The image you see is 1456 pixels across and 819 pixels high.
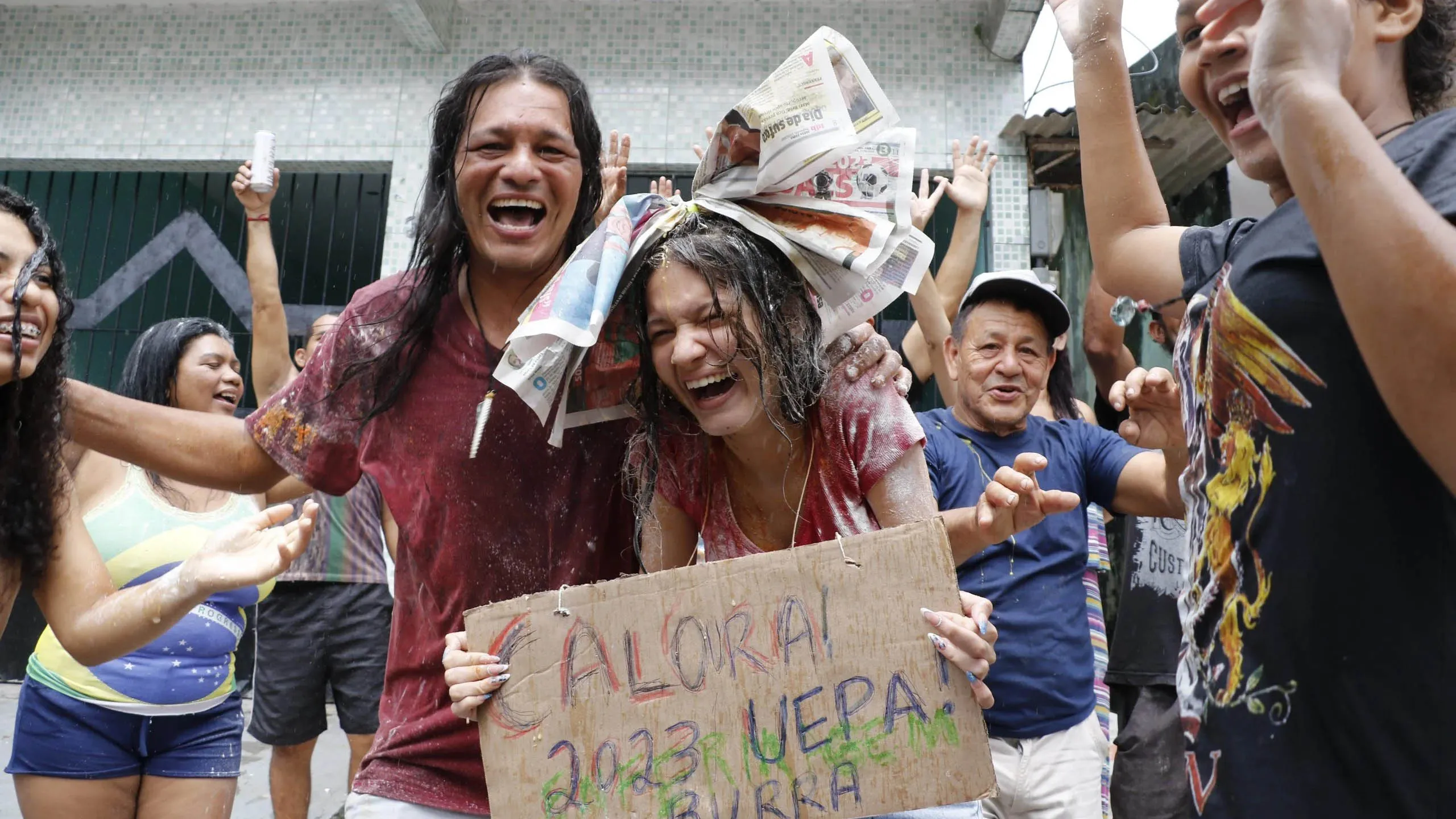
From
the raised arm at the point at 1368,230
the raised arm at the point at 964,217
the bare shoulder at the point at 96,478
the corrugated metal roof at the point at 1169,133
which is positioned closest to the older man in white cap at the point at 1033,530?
the raised arm at the point at 964,217

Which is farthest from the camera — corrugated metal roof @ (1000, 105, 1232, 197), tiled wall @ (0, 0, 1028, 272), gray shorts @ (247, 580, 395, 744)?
tiled wall @ (0, 0, 1028, 272)

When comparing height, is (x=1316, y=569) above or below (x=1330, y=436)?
below

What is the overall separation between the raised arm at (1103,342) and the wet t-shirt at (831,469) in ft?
7.31

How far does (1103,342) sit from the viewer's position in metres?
4.19

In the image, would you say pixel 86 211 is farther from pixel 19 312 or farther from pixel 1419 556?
pixel 1419 556

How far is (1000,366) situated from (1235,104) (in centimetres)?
192

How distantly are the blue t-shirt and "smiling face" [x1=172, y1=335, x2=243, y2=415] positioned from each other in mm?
2645

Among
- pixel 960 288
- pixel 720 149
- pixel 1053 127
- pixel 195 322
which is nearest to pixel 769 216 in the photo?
pixel 720 149

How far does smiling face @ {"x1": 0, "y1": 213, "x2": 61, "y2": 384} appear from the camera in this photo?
2.18 meters

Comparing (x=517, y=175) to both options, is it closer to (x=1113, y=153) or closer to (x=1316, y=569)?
(x=1113, y=153)

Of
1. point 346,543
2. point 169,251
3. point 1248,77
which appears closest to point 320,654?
point 346,543

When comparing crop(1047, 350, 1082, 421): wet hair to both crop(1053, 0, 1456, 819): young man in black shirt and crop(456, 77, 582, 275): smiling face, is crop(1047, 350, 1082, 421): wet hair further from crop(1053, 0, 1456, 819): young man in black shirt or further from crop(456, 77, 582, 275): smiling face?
crop(1053, 0, 1456, 819): young man in black shirt

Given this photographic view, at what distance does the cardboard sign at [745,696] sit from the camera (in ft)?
5.83

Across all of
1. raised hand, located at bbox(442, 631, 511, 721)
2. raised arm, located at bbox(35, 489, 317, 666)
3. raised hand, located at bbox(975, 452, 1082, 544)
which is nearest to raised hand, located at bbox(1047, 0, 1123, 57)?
raised hand, located at bbox(975, 452, 1082, 544)
